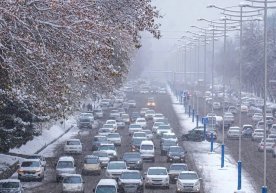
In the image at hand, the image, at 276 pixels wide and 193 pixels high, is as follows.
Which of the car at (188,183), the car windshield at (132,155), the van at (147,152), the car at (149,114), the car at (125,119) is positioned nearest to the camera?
the car at (188,183)

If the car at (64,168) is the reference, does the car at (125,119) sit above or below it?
below

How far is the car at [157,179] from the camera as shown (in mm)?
42156

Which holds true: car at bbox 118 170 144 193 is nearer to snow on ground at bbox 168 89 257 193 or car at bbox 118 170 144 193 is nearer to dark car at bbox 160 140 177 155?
snow on ground at bbox 168 89 257 193

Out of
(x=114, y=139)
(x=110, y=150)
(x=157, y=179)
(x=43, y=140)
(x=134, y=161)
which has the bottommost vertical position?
(x=43, y=140)

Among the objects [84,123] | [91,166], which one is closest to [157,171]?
[91,166]

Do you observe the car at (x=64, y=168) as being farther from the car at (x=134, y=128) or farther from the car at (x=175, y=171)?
the car at (x=134, y=128)

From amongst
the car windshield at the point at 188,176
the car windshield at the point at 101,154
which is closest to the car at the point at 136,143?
the car windshield at the point at 101,154

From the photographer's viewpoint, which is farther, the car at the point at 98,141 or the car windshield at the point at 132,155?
the car at the point at 98,141

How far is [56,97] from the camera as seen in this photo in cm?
2473

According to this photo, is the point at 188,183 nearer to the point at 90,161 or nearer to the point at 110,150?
the point at 90,161

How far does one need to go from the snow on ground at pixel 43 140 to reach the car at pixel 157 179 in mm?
9342

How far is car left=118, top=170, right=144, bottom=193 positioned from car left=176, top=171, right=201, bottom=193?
5.84 feet

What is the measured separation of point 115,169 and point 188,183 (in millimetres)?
6409

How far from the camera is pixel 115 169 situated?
45.5m
